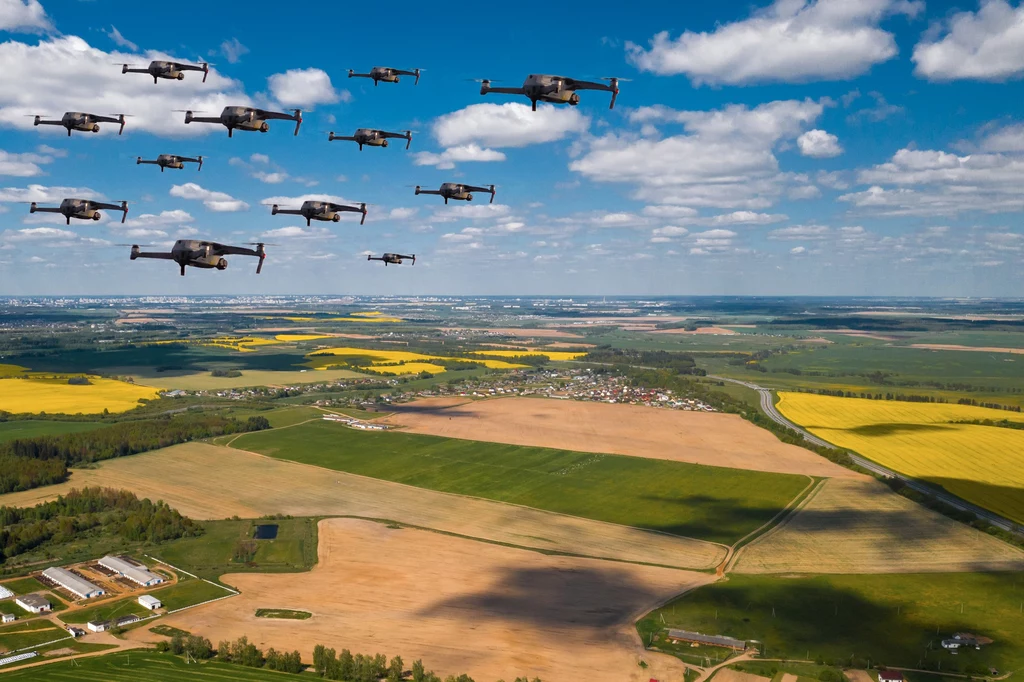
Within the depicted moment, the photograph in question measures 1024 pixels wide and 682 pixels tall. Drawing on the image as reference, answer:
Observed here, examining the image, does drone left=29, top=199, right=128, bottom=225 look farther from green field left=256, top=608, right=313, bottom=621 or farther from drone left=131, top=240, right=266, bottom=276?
green field left=256, top=608, right=313, bottom=621

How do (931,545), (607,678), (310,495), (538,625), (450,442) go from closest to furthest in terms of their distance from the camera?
(607,678) → (538,625) → (931,545) → (310,495) → (450,442)

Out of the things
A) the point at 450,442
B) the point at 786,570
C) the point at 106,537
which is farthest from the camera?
the point at 450,442

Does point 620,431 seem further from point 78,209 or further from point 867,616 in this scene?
point 78,209

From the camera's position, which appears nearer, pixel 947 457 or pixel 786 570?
pixel 786 570

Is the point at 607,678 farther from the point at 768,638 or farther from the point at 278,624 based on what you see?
the point at 278,624

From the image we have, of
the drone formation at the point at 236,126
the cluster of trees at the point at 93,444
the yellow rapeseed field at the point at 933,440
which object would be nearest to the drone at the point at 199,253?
the drone formation at the point at 236,126

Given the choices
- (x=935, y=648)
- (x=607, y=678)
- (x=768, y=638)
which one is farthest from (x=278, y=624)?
(x=935, y=648)
